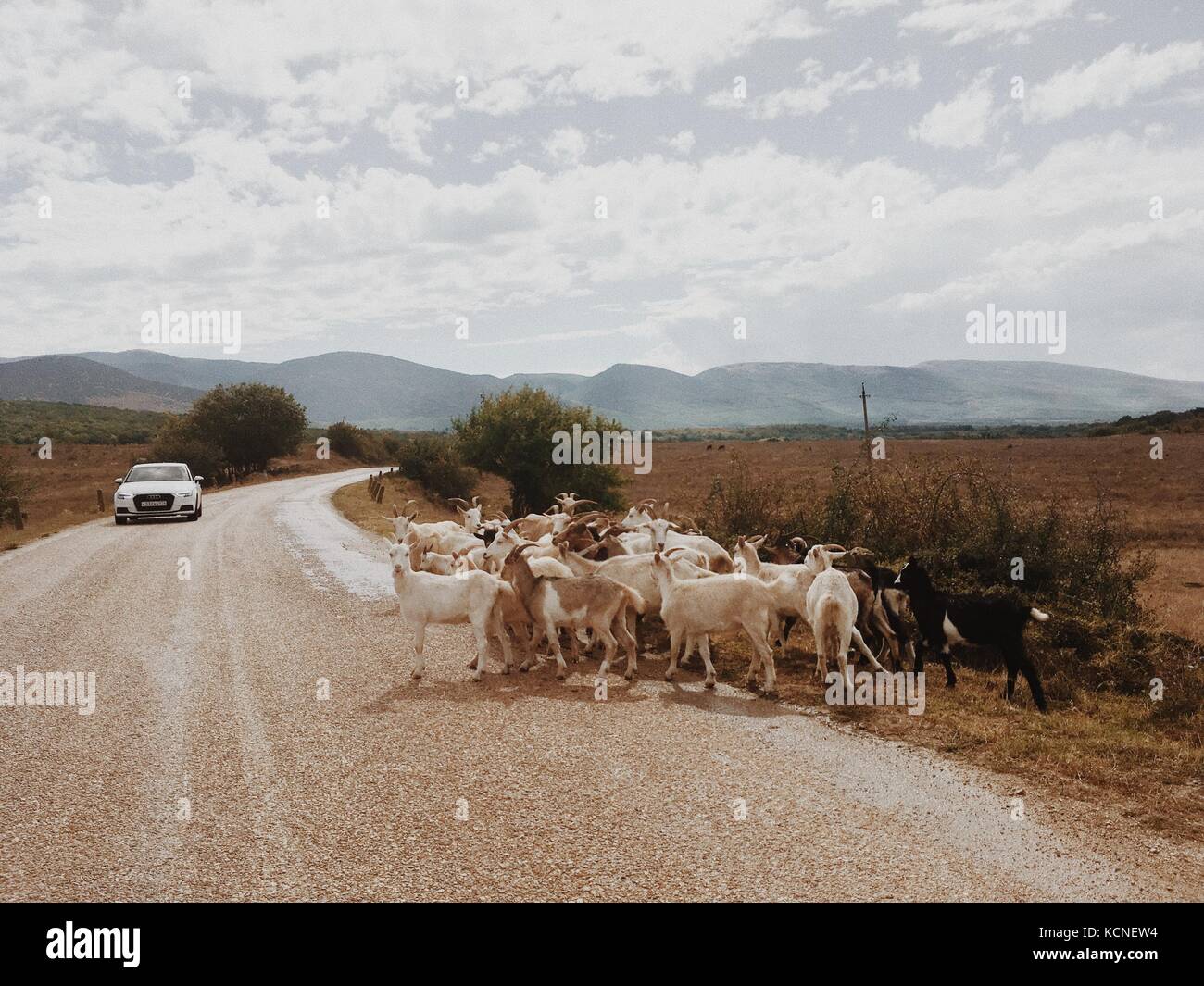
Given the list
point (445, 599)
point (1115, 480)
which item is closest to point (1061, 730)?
point (445, 599)

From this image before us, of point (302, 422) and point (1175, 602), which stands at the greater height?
point (302, 422)

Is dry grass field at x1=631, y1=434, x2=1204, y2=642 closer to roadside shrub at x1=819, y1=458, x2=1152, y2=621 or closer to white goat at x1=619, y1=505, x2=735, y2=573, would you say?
roadside shrub at x1=819, y1=458, x2=1152, y2=621

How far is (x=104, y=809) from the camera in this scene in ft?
23.7

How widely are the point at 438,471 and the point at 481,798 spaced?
54.7 m

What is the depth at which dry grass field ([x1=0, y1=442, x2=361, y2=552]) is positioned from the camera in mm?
35625

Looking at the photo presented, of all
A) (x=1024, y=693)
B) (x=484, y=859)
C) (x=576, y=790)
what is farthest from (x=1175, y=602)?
(x=484, y=859)

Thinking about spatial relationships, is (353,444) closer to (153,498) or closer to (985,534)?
(153,498)

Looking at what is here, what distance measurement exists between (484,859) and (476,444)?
3431 cm

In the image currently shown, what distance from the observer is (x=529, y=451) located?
1540 inches

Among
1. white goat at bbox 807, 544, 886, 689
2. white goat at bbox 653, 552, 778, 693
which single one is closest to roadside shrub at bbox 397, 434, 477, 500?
white goat at bbox 653, 552, 778, 693

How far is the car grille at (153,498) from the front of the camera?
104 ft

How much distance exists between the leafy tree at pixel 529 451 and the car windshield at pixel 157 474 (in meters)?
12.3

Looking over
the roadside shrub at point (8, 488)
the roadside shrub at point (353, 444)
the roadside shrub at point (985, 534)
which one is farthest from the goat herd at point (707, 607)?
the roadside shrub at point (353, 444)

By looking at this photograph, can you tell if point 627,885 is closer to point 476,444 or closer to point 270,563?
point 270,563
